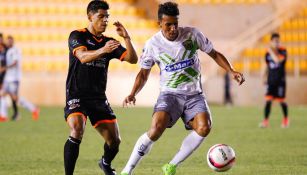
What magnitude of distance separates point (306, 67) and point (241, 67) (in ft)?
8.17

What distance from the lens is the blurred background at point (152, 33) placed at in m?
30.9

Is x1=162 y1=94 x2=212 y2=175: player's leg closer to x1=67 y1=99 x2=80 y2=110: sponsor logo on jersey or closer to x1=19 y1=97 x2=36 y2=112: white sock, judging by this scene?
x1=67 y1=99 x2=80 y2=110: sponsor logo on jersey

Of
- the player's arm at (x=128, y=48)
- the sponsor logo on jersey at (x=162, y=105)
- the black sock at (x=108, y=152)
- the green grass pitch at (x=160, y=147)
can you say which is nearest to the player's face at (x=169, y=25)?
the player's arm at (x=128, y=48)

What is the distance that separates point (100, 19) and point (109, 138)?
1.39 m

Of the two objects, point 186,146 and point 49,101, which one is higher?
point 186,146

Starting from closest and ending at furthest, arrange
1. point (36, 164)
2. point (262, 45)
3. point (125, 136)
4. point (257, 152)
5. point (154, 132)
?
point (154, 132)
point (36, 164)
point (257, 152)
point (125, 136)
point (262, 45)

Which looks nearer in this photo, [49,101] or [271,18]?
[49,101]

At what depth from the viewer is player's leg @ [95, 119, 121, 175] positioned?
923cm

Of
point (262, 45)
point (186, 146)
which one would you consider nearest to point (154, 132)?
point (186, 146)

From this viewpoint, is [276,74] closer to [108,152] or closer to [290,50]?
[108,152]

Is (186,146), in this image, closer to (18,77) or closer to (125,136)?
(125,136)

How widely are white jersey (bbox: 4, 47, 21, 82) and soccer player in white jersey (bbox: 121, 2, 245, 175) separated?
1229 cm

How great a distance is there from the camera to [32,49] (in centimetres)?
3253

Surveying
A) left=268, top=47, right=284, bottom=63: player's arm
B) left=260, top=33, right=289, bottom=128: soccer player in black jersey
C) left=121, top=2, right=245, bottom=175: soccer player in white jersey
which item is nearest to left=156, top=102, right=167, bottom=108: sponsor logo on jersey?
left=121, top=2, right=245, bottom=175: soccer player in white jersey
